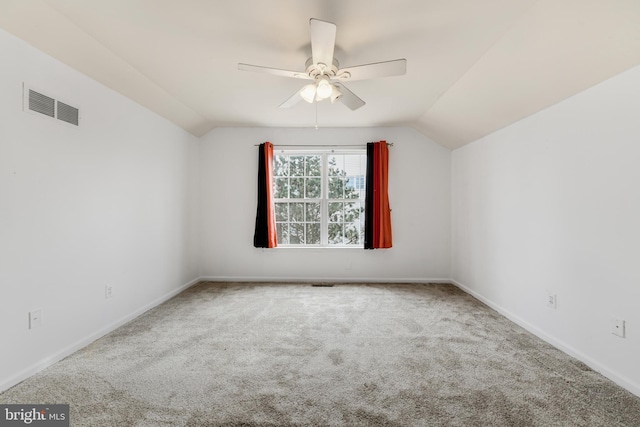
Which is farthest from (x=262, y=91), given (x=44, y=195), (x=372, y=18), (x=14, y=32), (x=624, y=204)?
(x=624, y=204)

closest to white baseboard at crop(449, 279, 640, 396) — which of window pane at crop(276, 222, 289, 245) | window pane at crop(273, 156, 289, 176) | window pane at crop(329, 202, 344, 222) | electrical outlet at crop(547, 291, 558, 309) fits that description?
electrical outlet at crop(547, 291, 558, 309)

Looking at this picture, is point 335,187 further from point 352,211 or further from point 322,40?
point 322,40

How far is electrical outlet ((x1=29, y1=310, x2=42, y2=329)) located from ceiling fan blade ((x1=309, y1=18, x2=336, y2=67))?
254 centimetres

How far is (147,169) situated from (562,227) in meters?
3.97

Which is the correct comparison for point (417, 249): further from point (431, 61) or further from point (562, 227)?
point (431, 61)

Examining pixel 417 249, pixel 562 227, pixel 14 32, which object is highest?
pixel 14 32

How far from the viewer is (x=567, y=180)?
7.48 ft

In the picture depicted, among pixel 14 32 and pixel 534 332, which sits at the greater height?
pixel 14 32

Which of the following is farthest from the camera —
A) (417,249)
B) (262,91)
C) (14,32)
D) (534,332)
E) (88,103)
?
(417,249)

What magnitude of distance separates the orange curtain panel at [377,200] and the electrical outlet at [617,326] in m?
2.50

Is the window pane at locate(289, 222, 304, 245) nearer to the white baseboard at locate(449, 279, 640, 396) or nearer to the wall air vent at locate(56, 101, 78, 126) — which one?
the white baseboard at locate(449, 279, 640, 396)

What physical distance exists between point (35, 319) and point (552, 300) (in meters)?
3.88

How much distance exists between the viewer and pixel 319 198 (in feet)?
14.8

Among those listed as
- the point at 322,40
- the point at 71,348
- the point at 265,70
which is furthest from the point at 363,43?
the point at 71,348
